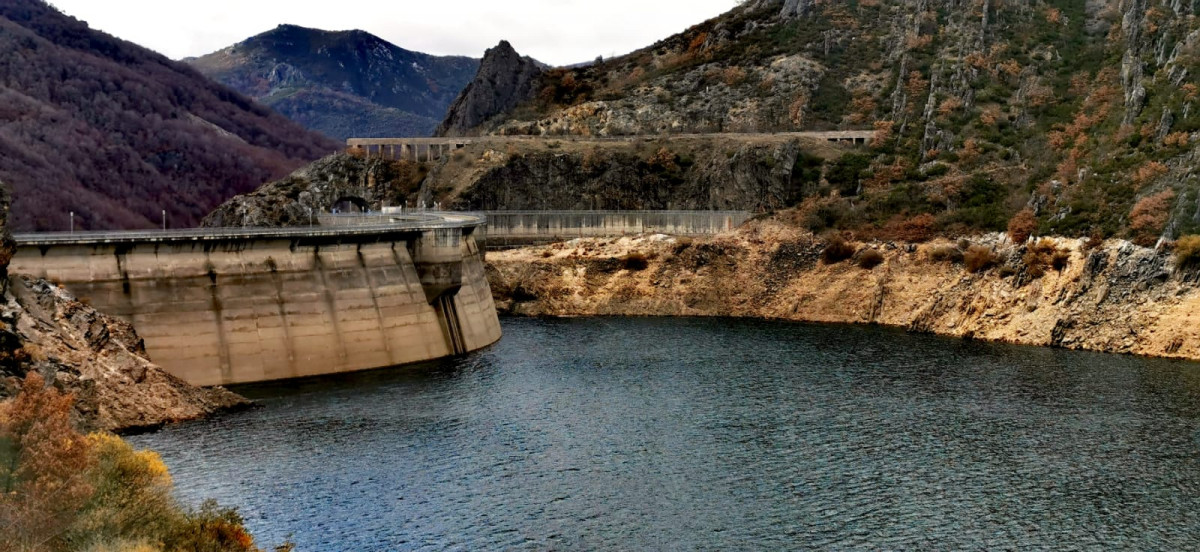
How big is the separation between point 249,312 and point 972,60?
385ft

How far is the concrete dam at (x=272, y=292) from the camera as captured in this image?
80.9 meters

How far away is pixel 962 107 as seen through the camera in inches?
6260

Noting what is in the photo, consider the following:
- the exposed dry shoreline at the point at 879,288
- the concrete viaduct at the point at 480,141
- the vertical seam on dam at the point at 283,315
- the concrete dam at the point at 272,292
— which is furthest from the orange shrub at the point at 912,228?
the vertical seam on dam at the point at 283,315

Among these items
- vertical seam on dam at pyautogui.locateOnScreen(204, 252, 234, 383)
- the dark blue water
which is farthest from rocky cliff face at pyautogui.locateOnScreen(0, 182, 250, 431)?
vertical seam on dam at pyautogui.locateOnScreen(204, 252, 234, 383)

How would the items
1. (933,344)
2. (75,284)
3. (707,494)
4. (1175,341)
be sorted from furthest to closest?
(933,344) → (1175,341) → (75,284) → (707,494)

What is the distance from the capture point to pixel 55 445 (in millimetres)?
39906

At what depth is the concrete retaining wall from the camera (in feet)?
496

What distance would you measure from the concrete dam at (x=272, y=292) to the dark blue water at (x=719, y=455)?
3.55 metres

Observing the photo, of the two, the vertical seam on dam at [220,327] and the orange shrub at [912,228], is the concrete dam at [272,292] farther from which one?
the orange shrub at [912,228]

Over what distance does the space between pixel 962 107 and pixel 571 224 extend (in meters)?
53.4

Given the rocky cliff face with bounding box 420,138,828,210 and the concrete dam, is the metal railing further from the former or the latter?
the rocky cliff face with bounding box 420,138,828,210

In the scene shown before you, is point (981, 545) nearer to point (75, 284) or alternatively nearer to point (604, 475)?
point (604, 475)

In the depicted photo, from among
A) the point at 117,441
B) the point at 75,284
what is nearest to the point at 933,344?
the point at 75,284

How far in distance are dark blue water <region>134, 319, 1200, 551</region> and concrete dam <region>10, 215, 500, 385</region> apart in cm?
355
